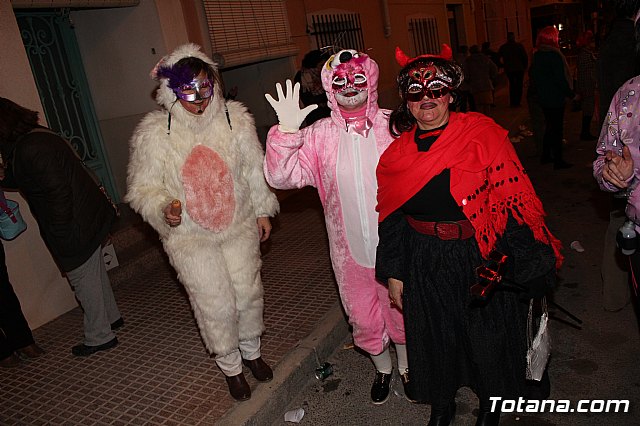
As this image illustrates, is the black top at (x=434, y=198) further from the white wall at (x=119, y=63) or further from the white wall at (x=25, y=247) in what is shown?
the white wall at (x=119, y=63)

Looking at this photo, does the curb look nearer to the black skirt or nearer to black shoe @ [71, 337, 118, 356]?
the black skirt

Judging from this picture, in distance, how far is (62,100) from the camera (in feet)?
22.6

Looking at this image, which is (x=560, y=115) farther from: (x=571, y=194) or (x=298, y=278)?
(x=298, y=278)

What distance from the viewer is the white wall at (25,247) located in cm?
502

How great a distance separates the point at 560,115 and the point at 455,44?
12224 mm

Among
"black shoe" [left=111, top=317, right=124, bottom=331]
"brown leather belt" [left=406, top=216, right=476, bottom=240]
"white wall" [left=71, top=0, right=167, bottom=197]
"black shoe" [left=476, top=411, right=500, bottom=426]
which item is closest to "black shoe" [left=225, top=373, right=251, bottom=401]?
"black shoe" [left=476, top=411, right=500, bottom=426]

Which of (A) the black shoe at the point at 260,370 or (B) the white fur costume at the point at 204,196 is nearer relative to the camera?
(B) the white fur costume at the point at 204,196

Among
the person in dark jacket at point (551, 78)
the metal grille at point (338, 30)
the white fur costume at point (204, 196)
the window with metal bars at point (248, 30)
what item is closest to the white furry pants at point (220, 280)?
the white fur costume at point (204, 196)

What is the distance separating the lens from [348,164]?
3.17 metres

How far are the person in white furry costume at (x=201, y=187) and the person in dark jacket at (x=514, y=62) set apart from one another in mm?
13377

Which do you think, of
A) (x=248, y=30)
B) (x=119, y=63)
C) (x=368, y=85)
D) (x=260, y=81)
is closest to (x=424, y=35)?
(x=260, y=81)

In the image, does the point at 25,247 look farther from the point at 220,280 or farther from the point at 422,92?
the point at 422,92

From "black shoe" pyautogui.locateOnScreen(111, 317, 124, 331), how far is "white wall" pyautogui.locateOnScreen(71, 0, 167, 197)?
3091 millimetres

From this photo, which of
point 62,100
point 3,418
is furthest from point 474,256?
point 62,100
